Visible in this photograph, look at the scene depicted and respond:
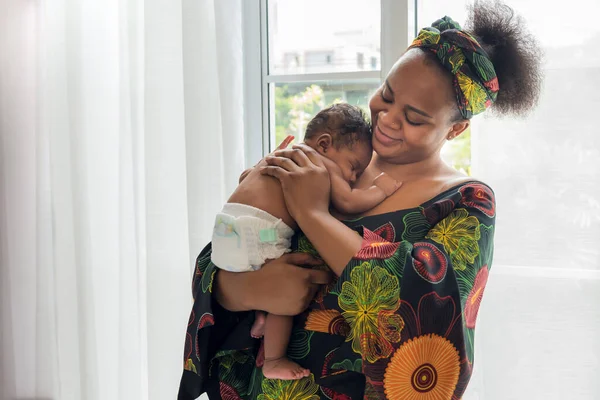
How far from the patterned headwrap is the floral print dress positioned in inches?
5.9

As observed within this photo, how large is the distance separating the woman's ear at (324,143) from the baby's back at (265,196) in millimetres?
108

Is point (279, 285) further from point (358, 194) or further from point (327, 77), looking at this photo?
point (327, 77)

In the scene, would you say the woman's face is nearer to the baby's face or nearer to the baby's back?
the baby's face

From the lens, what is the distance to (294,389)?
1212 mm

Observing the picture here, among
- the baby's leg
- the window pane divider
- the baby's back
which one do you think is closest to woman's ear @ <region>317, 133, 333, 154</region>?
the baby's back

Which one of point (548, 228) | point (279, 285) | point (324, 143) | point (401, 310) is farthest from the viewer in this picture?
point (548, 228)

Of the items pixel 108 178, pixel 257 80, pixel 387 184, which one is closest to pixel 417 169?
pixel 387 184

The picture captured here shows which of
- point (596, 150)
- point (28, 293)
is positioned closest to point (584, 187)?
point (596, 150)

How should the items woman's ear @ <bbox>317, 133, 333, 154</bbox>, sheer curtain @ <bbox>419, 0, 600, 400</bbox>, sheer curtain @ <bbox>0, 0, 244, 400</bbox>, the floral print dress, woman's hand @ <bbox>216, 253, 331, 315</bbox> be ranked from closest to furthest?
the floral print dress → woman's hand @ <bbox>216, 253, 331, 315</bbox> → woman's ear @ <bbox>317, 133, 333, 154</bbox> → sheer curtain @ <bbox>419, 0, 600, 400</bbox> → sheer curtain @ <bbox>0, 0, 244, 400</bbox>

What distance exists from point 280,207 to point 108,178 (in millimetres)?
899

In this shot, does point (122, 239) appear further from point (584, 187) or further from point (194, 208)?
point (584, 187)

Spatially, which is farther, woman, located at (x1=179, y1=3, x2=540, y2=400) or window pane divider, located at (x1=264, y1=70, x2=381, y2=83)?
window pane divider, located at (x1=264, y1=70, x2=381, y2=83)

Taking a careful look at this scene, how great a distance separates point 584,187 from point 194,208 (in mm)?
968

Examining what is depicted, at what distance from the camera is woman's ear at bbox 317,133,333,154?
127cm
